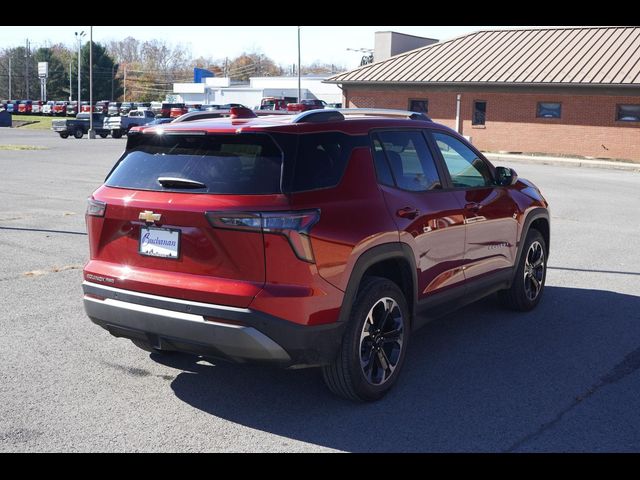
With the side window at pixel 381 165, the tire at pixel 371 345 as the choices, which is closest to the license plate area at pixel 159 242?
the tire at pixel 371 345

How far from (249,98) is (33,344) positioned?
268ft

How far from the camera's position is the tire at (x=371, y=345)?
472 cm

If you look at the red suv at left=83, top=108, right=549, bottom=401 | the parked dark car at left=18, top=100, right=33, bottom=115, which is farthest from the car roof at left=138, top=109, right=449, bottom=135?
the parked dark car at left=18, top=100, right=33, bottom=115

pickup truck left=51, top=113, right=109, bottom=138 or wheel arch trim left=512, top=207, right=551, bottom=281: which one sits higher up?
wheel arch trim left=512, top=207, right=551, bottom=281

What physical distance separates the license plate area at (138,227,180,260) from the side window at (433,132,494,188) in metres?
2.42

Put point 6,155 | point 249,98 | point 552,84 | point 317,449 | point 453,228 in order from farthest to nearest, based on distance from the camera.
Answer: point 249,98 → point 552,84 → point 6,155 → point 453,228 → point 317,449

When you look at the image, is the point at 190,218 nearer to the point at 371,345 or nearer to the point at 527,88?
the point at 371,345

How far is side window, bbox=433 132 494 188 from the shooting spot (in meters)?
6.09

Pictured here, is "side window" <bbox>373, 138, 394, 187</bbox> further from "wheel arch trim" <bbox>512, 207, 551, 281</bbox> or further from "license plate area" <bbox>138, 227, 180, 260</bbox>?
"wheel arch trim" <bbox>512, 207, 551, 281</bbox>

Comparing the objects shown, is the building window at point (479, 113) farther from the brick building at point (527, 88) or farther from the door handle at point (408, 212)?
the door handle at point (408, 212)

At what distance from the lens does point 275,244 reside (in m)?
4.31
